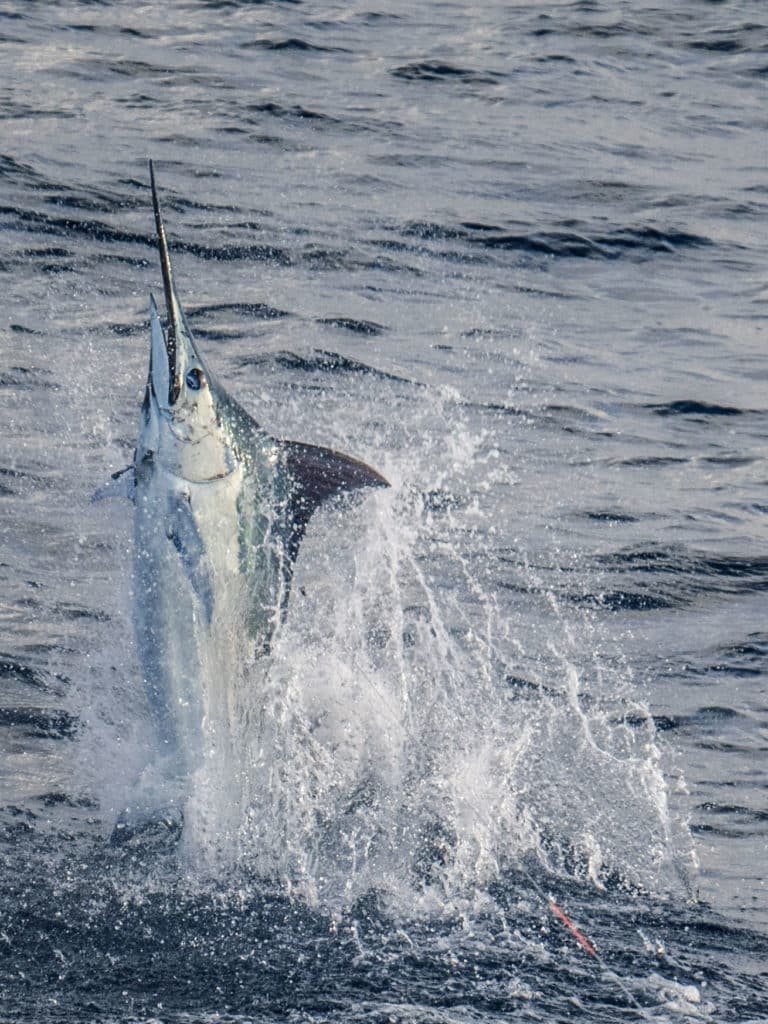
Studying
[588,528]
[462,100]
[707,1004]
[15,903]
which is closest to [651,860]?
[707,1004]

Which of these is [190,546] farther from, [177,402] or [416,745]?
[416,745]

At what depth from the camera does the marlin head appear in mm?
4844

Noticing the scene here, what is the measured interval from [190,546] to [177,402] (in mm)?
453

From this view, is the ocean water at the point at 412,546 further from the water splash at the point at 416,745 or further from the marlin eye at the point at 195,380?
the marlin eye at the point at 195,380

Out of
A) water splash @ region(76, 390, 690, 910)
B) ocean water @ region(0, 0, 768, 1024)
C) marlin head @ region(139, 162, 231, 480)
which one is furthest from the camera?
water splash @ region(76, 390, 690, 910)

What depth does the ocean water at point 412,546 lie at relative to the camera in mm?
4961

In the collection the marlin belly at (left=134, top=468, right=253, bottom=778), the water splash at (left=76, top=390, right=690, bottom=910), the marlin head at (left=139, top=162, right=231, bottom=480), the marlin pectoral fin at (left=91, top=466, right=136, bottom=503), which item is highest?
the marlin head at (left=139, top=162, right=231, bottom=480)

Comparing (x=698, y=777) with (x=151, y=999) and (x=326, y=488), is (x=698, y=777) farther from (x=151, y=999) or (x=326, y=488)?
(x=151, y=999)

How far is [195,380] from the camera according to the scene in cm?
490

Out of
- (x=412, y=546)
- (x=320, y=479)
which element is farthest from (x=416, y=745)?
(x=412, y=546)

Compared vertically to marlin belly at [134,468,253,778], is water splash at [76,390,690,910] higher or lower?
lower

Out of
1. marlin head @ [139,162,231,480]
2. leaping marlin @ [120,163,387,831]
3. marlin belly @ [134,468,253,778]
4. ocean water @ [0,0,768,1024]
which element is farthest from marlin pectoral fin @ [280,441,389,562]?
ocean water @ [0,0,768,1024]

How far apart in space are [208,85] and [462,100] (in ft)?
8.79

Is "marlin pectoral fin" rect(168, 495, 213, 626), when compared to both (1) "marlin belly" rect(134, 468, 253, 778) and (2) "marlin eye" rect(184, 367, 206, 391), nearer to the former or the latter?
(1) "marlin belly" rect(134, 468, 253, 778)
